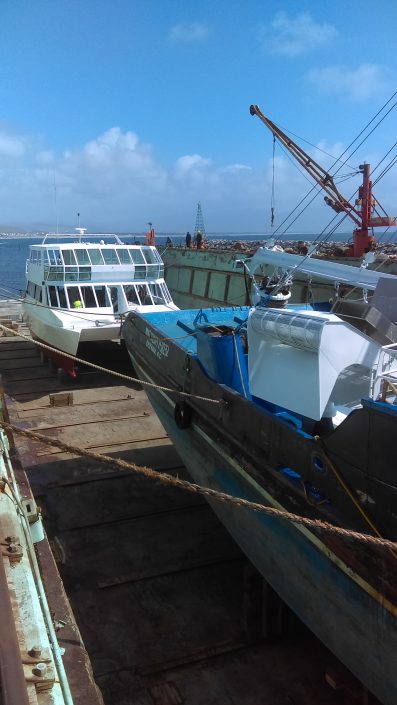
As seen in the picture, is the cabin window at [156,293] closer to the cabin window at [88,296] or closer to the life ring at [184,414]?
the cabin window at [88,296]

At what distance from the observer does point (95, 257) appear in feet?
50.4

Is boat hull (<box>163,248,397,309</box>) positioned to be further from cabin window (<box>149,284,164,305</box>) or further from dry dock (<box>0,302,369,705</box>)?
dry dock (<box>0,302,369,705</box>)

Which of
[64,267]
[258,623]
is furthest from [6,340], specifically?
[258,623]

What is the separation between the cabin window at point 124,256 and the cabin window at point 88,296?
1.51m

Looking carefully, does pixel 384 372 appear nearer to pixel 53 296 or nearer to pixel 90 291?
pixel 90 291

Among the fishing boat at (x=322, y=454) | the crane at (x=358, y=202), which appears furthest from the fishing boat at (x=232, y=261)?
the fishing boat at (x=322, y=454)

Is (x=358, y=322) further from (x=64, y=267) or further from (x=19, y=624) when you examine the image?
(x=64, y=267)

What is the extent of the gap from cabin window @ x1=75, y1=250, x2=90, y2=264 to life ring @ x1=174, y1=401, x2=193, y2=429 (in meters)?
8.99

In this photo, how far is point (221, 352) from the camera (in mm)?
6531

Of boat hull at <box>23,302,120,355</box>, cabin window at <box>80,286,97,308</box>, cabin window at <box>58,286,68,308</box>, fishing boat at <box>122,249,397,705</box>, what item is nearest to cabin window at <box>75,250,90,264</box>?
cabin window at <box>80,286,97,308</box>

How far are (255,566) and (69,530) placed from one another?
3.00 m

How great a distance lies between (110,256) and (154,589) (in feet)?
37.4

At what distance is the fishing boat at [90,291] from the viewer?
1416cm

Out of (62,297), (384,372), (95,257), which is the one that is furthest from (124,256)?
(384,372)
